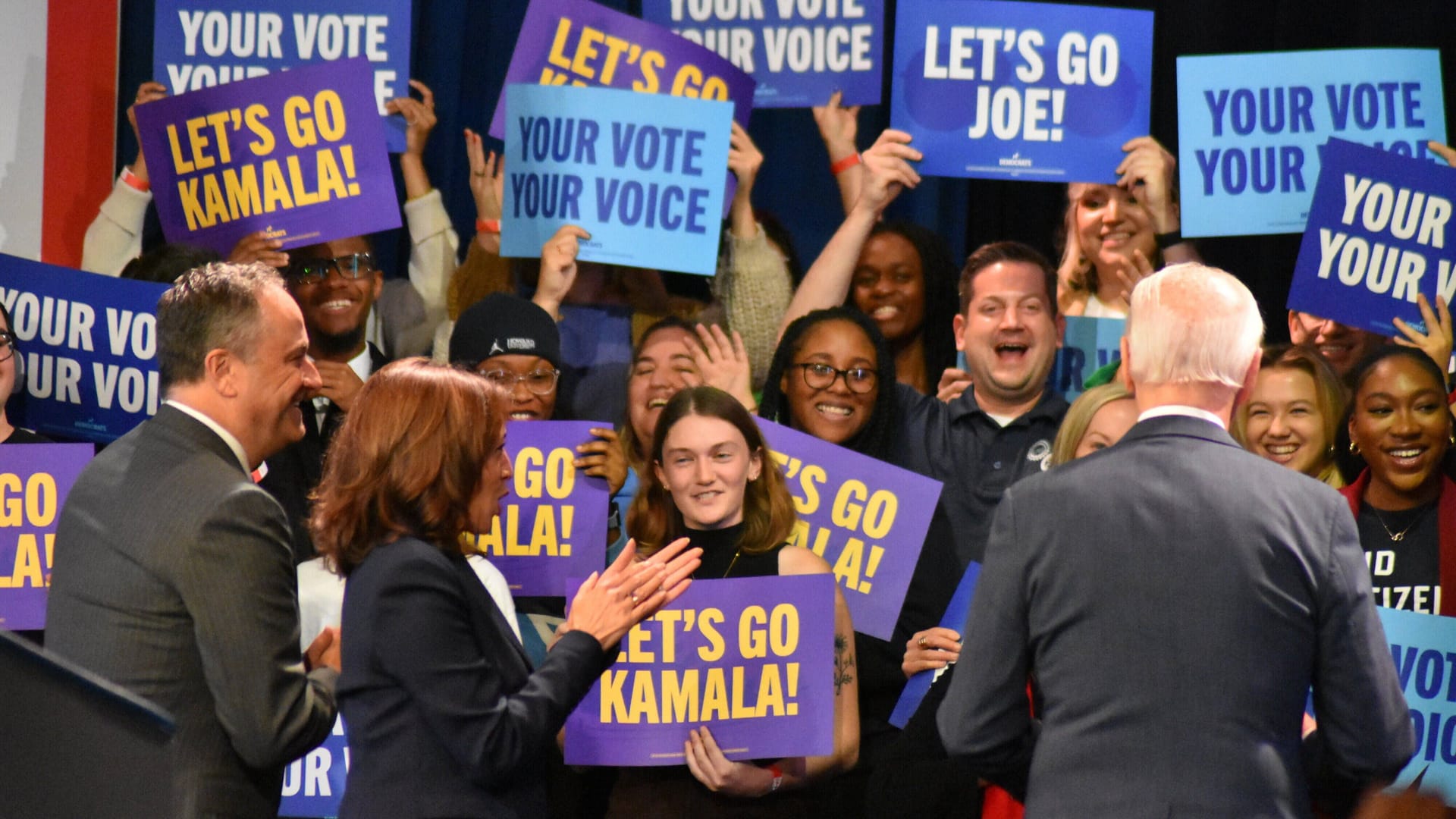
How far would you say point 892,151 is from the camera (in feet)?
14.7

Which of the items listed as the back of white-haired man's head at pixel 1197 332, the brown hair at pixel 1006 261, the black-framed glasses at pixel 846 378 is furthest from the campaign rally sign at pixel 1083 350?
the back of white-haired man's head at pixel 1197 332

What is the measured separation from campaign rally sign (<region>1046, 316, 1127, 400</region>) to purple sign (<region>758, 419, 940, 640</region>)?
90cm

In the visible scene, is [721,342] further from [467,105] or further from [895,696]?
[467,105]

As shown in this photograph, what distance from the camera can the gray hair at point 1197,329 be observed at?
88.7 inches

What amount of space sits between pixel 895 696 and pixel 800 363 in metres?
0.88

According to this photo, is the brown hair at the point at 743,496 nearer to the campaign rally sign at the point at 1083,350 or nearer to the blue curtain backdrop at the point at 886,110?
the campaign rally sign at the point at 1083,350

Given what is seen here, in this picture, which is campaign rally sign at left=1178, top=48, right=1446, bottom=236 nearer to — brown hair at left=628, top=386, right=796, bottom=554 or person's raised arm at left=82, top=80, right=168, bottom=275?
brown hair at left=628, top=386, right=796, bottom=554

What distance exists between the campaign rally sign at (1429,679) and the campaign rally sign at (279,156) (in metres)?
2.58

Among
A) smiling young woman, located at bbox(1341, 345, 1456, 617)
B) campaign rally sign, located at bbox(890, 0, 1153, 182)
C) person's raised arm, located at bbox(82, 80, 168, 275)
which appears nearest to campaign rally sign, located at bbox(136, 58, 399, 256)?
person's raised arm, located at bbox(82, 80, 168, 275)

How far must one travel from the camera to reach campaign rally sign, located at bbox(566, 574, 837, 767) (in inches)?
131

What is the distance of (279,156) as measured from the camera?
4.29 metres

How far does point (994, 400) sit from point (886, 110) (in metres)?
1.43

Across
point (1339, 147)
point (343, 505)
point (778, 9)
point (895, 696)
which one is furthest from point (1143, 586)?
point (778, 9)

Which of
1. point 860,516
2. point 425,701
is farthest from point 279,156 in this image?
point 425,701
